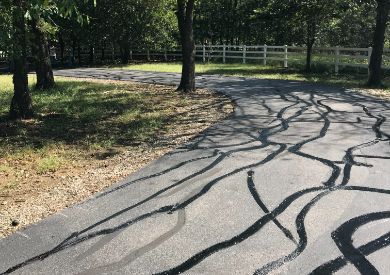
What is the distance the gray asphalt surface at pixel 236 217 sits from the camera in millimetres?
3510

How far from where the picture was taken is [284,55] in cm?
2298

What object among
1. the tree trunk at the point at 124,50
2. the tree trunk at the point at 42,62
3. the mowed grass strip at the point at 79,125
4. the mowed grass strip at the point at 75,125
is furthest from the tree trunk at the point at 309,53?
the tree trunk at the point at 124,50

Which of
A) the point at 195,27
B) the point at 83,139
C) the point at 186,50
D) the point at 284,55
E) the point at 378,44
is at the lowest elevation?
the point at 83,139

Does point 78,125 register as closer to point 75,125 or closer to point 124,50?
point 75,125

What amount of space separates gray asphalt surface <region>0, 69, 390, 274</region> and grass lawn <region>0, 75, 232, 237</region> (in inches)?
18.2

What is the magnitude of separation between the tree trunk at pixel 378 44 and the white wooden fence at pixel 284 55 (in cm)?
294

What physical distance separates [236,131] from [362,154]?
8.02 ft

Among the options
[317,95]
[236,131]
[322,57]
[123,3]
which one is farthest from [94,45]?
[236,131]

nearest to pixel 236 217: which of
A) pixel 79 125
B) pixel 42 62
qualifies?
pixel 79 125

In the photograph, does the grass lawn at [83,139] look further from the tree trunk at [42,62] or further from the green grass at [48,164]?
the tree trunk at [42,62]

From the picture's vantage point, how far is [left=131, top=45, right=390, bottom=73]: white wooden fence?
19125 mm

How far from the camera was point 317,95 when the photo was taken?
12117 mm

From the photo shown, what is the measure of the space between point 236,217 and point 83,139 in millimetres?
4469

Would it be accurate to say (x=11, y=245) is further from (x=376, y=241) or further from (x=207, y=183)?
(x=376, y=241)
